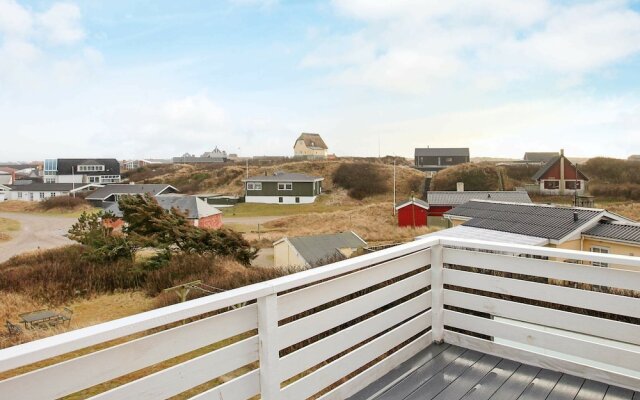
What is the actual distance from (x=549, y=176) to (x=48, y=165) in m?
66.5

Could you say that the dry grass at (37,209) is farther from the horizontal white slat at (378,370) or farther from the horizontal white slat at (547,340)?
the horizontal white slat at (547,340)

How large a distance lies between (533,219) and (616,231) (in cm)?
246

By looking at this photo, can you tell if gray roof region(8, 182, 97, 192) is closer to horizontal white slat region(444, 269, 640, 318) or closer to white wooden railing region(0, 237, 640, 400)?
white wooden railing region(0, 237, 640, 400)

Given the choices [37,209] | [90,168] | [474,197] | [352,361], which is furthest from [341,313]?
[90,168]

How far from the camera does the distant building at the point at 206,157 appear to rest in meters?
98.1

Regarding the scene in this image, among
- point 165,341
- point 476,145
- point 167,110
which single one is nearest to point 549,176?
point 476,145

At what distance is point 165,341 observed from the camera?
1.79 meters

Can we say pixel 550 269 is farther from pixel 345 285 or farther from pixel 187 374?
pixel 187 374

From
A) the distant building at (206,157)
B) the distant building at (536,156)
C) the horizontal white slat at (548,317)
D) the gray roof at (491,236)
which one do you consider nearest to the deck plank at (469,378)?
the horizontal white slat at (548,317)

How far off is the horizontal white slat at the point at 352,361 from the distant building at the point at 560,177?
1725 inches

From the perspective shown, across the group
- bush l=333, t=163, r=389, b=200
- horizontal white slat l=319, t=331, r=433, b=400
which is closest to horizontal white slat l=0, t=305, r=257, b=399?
horizontal white slat l=319, t=331, r=433, b=400

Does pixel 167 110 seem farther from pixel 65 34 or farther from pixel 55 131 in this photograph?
pixel 65 34

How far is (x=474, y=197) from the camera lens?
27.6m

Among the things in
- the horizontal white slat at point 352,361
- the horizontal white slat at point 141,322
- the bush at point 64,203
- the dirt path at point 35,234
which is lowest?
the dirt path at point 35,234
